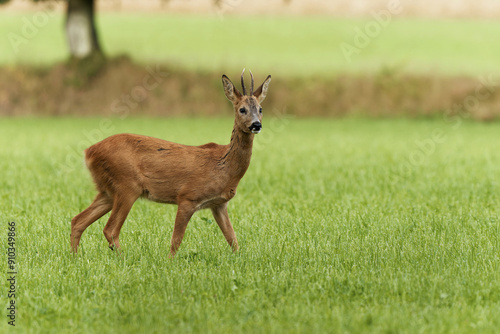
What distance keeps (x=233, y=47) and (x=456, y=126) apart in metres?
16.4

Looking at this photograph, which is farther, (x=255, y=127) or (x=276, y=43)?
(x=276, y=43)

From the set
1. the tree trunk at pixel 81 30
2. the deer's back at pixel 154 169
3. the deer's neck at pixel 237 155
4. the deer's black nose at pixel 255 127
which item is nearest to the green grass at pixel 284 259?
the deer's back at pixel 154 169

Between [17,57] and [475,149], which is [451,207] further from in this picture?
[17,57]

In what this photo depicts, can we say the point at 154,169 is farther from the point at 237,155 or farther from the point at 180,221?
the point at 237,155

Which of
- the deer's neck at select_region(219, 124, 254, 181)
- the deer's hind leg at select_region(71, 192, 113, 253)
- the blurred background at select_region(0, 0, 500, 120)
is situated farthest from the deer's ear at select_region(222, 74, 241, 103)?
the blurred background at select_region(0, 0, 500, 120)

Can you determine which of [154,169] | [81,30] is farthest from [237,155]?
[81,30]

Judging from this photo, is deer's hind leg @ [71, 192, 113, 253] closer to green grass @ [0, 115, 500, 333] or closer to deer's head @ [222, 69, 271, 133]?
green grass @ [0, 115, 500, 333]

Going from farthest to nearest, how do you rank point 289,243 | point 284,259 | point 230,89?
point 289,243 → point 230,89 → point 284,259

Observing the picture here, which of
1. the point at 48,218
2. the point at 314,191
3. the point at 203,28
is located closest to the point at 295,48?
the point at 203,28

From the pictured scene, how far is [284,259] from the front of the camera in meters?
7.12

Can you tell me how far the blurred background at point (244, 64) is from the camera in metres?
30.0

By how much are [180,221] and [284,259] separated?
109 cm

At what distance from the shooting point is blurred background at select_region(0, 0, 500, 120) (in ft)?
98.4

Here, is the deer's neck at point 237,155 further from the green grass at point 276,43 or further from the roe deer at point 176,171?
the green grass at point 276,43
